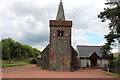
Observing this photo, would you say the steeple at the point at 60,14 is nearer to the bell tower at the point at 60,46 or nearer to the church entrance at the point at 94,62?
the bell tower at the point at 60,46

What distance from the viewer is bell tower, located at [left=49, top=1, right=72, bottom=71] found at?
2781 centimetres

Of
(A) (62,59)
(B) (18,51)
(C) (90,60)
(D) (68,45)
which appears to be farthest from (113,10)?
(B) (18,51)

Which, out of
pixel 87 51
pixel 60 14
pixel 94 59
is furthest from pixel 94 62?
pixel 60 14

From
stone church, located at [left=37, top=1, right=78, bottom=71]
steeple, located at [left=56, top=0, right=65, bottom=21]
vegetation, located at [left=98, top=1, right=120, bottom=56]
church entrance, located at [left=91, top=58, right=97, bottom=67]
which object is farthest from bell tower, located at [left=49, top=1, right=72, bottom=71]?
church entrance, located at [left=91, top=58, right=97, bottom=67]

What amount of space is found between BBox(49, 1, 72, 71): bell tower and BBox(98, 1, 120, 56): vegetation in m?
8.67

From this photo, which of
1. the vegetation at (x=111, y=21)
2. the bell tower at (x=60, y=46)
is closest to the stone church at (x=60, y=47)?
the bell tower at (x=60, y=46)

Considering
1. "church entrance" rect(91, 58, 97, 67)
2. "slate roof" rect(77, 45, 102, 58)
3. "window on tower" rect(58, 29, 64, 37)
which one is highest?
"window on tower" rect(58, 29, 64, 37)

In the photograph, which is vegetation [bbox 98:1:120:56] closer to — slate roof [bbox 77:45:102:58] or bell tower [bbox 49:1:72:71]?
bell tower [bbox 49:1:72:71]

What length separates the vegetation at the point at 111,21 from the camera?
1973 cm

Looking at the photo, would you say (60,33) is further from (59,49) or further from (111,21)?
(111,21)

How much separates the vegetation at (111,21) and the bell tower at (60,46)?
8670mm

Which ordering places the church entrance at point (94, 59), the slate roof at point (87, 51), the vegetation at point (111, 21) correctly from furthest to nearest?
the slate roof at point (87, 51) → the church entrance at point (94, 59) → the vegetation at point (111, 21)

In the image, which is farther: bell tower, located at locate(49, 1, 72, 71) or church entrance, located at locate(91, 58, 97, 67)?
church entrance, located at locate(91, 58, 97, 67)

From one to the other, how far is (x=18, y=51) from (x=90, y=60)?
50.9 meters
